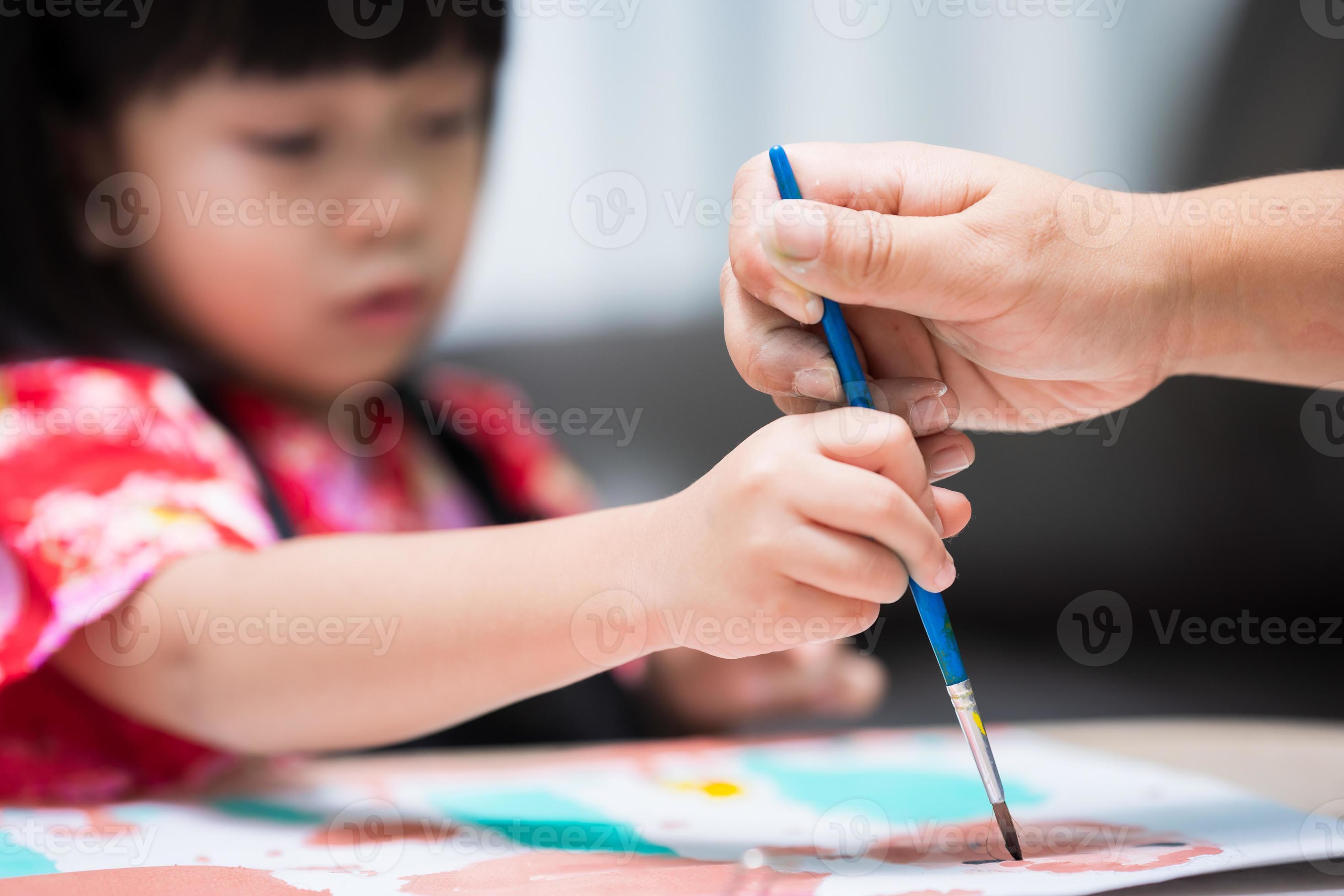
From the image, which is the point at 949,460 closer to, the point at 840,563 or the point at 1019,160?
the point at 840,563

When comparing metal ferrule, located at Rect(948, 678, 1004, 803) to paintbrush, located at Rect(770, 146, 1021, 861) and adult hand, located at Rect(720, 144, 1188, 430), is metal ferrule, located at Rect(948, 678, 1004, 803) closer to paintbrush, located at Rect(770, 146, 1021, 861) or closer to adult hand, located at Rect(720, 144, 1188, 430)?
paintbrush, located at Rect(770, 146, 1021, 861)

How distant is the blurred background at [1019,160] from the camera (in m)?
1.11

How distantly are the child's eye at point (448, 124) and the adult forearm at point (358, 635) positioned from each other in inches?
16.2

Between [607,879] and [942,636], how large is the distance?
0.18m

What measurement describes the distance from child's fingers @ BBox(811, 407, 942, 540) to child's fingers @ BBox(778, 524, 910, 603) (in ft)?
0.06

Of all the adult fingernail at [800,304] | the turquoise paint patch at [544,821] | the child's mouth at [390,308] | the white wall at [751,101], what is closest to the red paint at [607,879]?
the turquoise paint patch at [544,821]

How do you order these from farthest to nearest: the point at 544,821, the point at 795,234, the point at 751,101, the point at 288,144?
the point at 751,101, the point at 288,144, the point at 544,821, the point at 795,234

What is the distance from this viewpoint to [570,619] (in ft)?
1.53

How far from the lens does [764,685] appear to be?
835 mm

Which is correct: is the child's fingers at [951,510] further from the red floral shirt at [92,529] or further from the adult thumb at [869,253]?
the red floral shirt at [92,529]

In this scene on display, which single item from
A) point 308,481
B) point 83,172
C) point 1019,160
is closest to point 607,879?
point 308,481

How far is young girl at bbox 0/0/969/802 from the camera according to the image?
0.43 m

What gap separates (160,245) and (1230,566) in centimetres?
117

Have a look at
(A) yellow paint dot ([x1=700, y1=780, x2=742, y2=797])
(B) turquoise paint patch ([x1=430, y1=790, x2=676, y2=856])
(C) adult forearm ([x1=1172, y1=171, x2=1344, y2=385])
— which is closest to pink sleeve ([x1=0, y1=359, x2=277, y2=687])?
(B) turquoise paint patch ([x1=430, y1=790, x2=676, y2=856])
